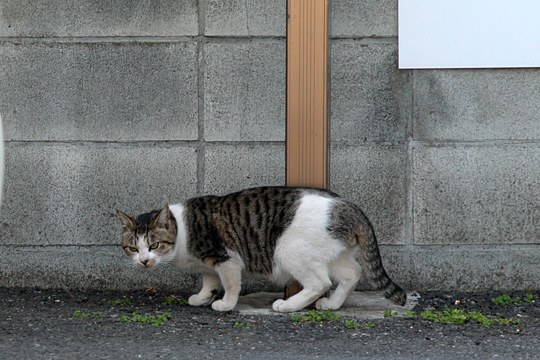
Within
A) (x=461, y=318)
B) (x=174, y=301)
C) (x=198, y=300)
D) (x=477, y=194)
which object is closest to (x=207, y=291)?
(x=198, y=300)

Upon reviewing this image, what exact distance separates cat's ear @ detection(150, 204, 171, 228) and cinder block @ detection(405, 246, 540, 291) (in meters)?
1.44

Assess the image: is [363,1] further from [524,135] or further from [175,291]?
[175,291]

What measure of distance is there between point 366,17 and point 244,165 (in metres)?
1.09

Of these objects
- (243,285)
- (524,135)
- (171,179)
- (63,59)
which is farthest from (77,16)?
(524,135)

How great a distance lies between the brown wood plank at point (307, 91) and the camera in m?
5.69

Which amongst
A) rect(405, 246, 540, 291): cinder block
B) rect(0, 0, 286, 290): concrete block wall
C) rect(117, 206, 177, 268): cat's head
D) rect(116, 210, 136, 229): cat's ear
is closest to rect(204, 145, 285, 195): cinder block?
rect(0, 0, 286, 290): concrete block wall

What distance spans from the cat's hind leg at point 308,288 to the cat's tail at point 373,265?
23 centimetres

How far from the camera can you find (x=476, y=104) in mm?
5809

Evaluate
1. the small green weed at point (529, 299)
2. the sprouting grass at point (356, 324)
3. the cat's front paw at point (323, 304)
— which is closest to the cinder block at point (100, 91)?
the cat's front paw at point (323, 304)

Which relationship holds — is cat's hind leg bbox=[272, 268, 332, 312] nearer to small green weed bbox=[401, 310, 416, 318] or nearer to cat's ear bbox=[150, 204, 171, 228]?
small green weed bbox=[401, 310, 416, 318]

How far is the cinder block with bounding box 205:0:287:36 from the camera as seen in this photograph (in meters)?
5.80

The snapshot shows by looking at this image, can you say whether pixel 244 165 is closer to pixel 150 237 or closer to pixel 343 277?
pixel 150 237

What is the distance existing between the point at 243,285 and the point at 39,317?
127 cm

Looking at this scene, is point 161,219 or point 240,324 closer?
point 240,324
